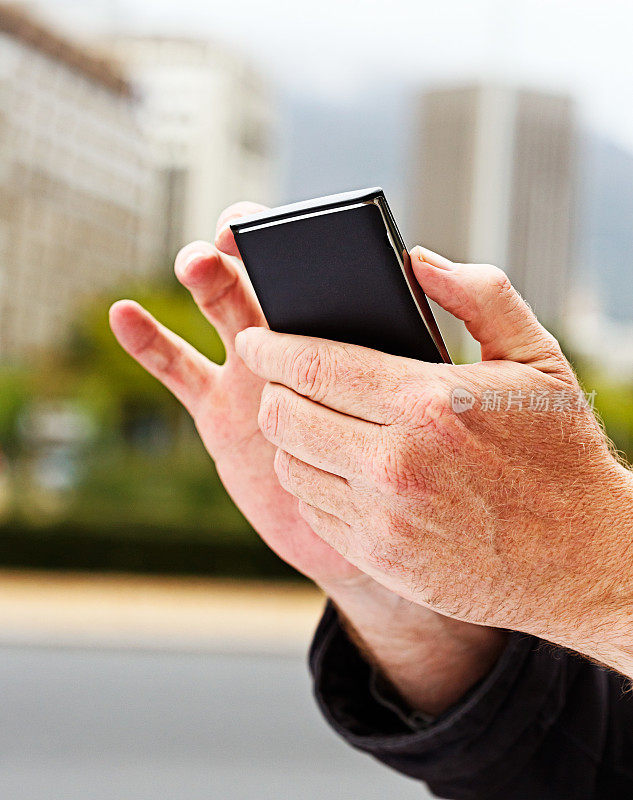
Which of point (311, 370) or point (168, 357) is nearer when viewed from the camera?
point (311, 370)

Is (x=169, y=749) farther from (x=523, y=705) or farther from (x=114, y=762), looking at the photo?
(x=523, y=705)

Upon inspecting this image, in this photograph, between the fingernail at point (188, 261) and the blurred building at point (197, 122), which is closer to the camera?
the fingernail at point (188, 261)

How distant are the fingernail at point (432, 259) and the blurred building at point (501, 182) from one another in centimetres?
546

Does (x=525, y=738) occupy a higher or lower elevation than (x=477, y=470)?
lower

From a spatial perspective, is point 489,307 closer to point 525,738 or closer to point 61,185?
point 525,738

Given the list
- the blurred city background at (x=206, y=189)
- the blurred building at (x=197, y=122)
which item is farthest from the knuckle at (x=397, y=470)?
the blurred building at (x=197, y=122)

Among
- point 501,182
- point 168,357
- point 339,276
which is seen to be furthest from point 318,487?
point 501,182

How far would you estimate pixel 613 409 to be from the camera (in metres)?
5.64

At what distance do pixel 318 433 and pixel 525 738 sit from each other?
41 cm

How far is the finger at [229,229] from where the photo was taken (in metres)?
0.65

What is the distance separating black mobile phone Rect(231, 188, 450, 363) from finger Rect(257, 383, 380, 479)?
66 millimetres

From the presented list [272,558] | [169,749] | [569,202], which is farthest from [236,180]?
[169,749]

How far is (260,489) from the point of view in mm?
768

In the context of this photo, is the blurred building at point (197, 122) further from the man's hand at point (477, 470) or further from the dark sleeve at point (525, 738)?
the man's hand at point (477, 470)
